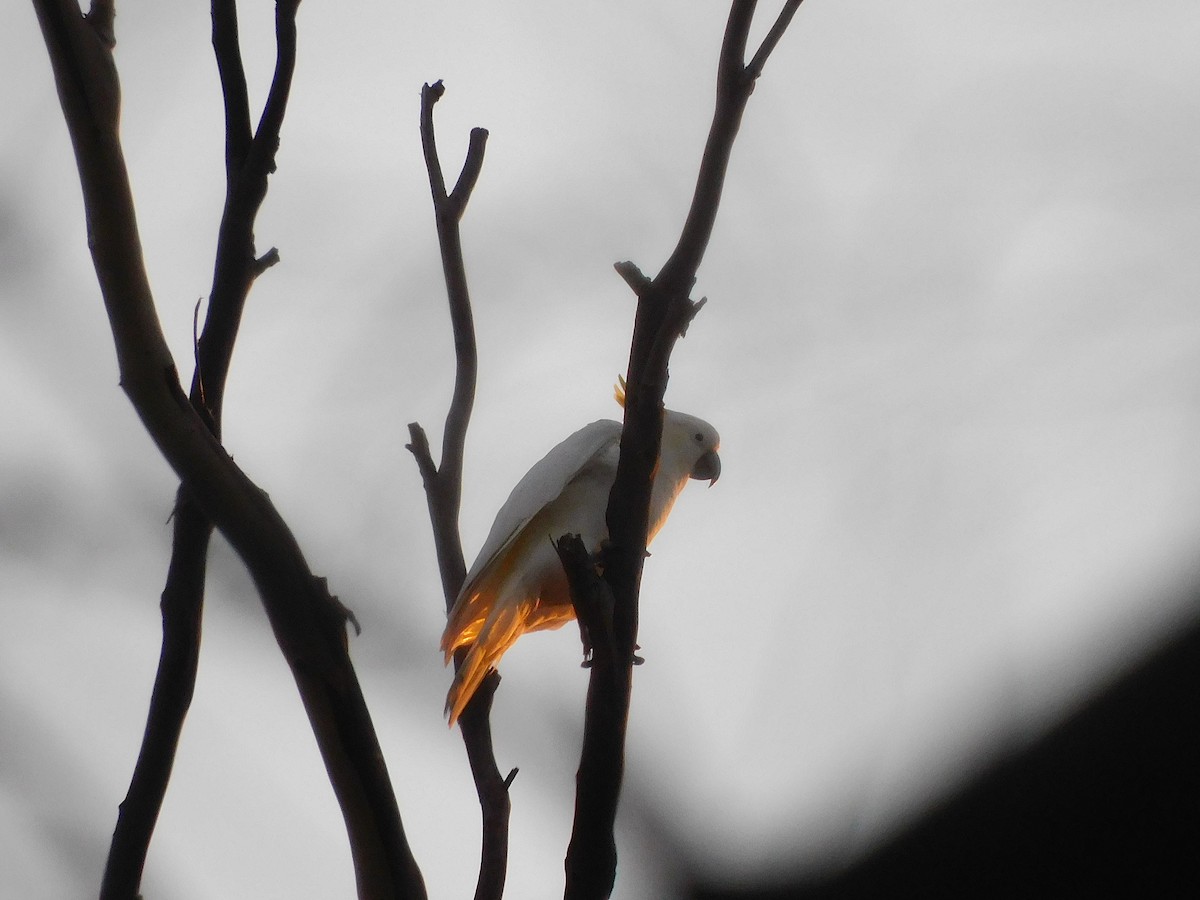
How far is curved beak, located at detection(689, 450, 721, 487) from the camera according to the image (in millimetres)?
3834

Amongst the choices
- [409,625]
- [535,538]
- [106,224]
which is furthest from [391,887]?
[535,538]

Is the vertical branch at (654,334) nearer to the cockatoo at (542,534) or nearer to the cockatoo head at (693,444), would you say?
the cockatoo at (542,534)

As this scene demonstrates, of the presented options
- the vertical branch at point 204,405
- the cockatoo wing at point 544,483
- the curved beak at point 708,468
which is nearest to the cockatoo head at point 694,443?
the curved beak at point 708,468

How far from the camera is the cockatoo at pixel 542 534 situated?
2736mm

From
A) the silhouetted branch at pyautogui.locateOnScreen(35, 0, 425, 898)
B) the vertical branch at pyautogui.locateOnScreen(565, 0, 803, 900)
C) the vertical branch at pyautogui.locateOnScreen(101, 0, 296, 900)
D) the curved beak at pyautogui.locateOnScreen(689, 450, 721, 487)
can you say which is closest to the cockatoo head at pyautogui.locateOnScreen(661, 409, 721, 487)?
the curved beak at pyautogui.locateOnScreen(689, 450, 721, 487)

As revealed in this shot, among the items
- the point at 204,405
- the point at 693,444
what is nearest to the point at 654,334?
the point at 204,405

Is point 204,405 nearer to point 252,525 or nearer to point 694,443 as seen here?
point 252,525

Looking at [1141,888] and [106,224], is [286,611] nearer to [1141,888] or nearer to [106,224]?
[106,224]

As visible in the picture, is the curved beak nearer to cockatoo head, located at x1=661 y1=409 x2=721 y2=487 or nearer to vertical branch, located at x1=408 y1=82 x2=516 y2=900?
cockatoo head, located at x1=661 y1=409 x2=721 y2=487

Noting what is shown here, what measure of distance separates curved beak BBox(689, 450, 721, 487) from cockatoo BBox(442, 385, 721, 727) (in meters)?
0.34

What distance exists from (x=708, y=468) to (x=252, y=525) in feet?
9.13

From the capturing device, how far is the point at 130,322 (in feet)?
4.32

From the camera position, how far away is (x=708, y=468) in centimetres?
388

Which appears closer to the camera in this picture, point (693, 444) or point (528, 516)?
point (528, 516)
